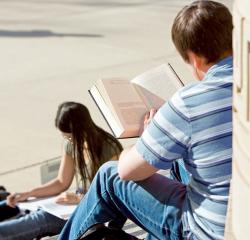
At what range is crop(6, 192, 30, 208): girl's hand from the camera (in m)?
4.88

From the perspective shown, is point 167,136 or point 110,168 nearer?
point 167,136

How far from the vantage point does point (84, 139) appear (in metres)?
Answer: 4.82

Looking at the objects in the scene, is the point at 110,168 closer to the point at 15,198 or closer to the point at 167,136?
the point at 167,136

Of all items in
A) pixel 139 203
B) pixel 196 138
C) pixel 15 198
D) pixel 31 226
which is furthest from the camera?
pixel 15 198

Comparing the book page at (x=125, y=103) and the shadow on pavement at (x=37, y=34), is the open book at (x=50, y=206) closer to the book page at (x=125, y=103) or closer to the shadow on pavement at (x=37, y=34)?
A: the book page at (x=125, y=103)

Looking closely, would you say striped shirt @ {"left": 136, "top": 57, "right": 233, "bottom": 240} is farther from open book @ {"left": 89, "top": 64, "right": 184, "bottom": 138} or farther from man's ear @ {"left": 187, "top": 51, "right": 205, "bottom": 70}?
open book @ {"left": 89, "top": 64, "right": 184, "bottom": 138}

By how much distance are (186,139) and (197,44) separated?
1.18 ft

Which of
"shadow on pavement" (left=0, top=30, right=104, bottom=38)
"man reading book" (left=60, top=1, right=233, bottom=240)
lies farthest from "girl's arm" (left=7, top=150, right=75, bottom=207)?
"shadow on pavement" (left=0, top=30, right=104, bottom=38)

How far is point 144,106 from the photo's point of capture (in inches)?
155

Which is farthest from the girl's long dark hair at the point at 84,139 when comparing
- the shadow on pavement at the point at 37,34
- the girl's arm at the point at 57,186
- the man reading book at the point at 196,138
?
the shadow on pavement at the point at 37,34

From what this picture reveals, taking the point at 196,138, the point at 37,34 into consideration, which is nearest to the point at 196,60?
the point at 196,138

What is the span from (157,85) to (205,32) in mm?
732

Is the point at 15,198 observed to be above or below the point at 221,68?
below

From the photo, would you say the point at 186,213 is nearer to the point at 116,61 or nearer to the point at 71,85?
the point at 71,85
